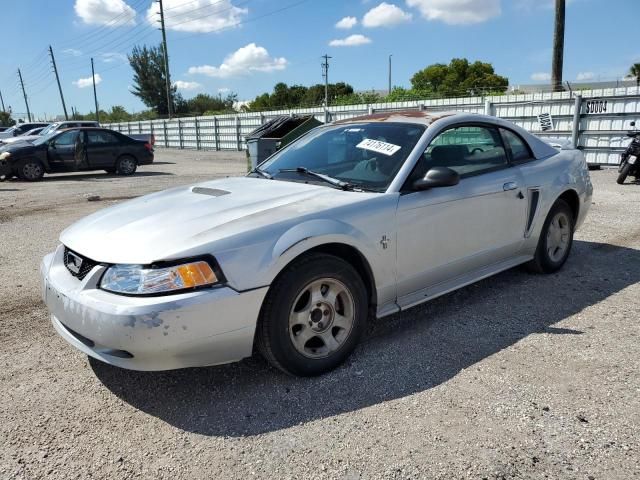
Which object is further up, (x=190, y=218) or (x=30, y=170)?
(x=190, y=218)

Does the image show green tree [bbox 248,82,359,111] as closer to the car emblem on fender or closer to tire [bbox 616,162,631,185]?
tire [bbox 616,162,631,185]

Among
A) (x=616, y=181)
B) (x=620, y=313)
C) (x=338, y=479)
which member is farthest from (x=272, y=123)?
(x=338, y=479)

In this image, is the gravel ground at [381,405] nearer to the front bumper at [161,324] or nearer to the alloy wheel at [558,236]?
the front bumper at [161,324]

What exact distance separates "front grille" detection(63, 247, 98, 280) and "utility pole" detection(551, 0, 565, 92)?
1659 centimetres

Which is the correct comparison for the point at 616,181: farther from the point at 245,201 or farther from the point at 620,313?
the point at 245,201

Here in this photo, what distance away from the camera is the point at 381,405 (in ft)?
8.67

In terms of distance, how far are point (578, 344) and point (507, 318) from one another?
540 millimetres

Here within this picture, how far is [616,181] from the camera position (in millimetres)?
10734

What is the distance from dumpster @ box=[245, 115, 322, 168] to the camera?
32.3 feet

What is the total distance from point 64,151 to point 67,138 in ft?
1.25

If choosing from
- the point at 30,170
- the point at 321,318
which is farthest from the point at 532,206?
the point at 30,170

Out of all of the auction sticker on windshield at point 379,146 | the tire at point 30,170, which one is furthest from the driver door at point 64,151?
the auction sticker on windshield at point 379,146

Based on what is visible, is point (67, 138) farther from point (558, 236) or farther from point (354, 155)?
point (558, 236)

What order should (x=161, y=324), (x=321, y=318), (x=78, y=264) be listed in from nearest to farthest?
(x=161, y=324), (x=78, y=264), (x=321, y=318)
